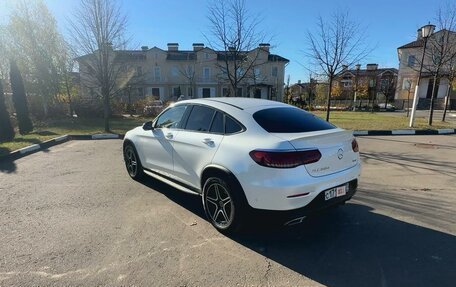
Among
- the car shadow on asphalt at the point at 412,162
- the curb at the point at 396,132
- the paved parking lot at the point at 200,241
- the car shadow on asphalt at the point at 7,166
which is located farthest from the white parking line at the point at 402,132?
the car shadow on asphalt at the point at 7,166

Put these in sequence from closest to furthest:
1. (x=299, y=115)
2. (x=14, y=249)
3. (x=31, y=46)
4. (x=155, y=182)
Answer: (x=14, y=249)
(x=299, y=115)
(x=155, y=182)
(x=31, y=46)

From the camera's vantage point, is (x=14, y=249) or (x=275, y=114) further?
(x=275, y=114)

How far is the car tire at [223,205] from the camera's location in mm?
3404

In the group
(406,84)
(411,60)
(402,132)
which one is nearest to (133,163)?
(402,132)

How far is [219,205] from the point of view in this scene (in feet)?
12.2

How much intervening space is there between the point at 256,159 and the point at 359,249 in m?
1.53

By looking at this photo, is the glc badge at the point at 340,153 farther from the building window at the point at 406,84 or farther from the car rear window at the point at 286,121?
the building window at the point at 406,84

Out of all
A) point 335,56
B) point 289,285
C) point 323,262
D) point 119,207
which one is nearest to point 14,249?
point 119,207

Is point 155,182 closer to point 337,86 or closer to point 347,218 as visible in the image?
point 347,218

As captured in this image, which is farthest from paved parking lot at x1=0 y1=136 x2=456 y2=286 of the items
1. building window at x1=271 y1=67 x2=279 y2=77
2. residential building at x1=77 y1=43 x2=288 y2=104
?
building window at x1=271 y1=67 x2=279 y2=77

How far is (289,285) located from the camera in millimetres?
2729

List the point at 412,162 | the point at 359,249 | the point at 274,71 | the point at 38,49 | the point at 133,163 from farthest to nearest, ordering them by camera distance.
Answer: the point at 274,71 < the point at 38,49 < the point at 412,162 < the point at 133,163 < the point at 359,249

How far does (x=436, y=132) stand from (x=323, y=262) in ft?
43.1

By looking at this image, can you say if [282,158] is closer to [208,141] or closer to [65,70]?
[208,141]
